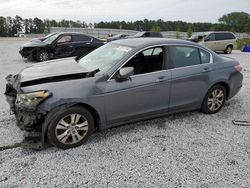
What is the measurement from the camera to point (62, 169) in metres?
2.79

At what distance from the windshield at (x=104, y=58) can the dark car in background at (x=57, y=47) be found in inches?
253

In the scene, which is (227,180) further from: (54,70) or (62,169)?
(54,70)

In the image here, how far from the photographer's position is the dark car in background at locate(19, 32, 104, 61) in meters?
10.4

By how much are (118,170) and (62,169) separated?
698mm

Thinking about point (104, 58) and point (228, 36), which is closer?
point (104, 58)

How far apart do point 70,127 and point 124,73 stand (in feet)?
3.62

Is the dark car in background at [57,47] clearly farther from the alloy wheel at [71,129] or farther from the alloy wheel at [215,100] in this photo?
the alloy wheel at [71,129]

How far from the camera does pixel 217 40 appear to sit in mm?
15867

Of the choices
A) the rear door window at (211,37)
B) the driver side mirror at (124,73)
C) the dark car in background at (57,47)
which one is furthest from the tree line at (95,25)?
the driver side mirror at (124,73)

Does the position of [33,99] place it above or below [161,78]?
below

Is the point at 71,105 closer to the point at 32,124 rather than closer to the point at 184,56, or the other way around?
the point at 32,124

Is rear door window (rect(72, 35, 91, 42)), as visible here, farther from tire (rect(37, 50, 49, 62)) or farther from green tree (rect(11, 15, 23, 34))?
green tree (rect(11, 15, 23, 34))

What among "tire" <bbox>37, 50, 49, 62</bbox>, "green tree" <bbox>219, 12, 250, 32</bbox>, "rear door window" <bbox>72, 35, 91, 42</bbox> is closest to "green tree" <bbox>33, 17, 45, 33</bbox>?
"rear door window" <bbox>72, 35, 91, 42</bbox>

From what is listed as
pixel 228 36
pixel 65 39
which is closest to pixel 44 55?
pixel 65 39
